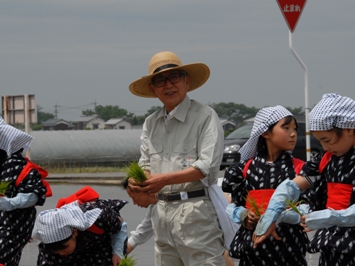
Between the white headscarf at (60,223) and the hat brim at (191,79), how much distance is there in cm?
110

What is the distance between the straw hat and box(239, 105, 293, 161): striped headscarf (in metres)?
0.83

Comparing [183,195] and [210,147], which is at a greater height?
[210,147]

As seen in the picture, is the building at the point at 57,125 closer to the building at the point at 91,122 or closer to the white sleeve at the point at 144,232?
the building at the point at 91,122

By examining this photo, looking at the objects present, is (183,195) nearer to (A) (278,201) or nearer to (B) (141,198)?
(B) (141,198)

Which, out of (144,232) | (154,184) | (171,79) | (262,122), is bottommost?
(144,232)

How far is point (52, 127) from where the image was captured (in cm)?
8912

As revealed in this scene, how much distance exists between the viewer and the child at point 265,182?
489 centimetres

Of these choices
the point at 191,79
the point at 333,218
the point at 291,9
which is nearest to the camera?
the point at 333,218

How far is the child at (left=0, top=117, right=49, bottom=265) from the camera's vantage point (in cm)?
606

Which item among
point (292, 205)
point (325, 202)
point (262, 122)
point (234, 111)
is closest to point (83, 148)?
point (262, 122)

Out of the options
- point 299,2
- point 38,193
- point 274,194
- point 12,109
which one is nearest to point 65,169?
point 12,109

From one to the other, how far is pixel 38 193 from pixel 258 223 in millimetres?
2100

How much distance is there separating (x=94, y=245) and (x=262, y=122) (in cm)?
152

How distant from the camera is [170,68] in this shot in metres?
5.71
